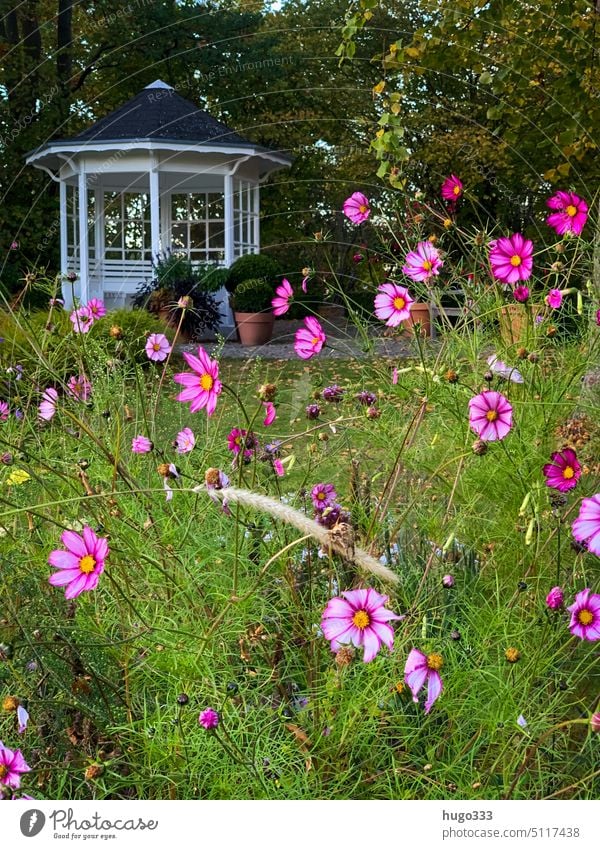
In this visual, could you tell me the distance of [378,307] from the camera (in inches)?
82.4

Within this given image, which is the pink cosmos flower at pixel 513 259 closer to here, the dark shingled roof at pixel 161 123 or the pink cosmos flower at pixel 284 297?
the pink cosmos flower at pixel 284 297

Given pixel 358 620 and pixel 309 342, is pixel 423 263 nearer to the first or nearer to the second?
pixel 309 342

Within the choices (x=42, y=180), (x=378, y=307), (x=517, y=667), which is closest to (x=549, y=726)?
(x=517, y=667)

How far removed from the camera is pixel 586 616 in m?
1.42

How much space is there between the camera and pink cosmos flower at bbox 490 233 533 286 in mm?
2006

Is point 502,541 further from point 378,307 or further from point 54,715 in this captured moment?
point 54,715

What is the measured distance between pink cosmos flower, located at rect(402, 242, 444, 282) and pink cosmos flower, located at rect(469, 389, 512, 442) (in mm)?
591

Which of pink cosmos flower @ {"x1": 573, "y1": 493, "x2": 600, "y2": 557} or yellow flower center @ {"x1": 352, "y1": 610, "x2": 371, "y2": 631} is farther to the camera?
pink cosmos flower @ {"x1": 573, "y1": 493, "x2": 600, "y2": 557}

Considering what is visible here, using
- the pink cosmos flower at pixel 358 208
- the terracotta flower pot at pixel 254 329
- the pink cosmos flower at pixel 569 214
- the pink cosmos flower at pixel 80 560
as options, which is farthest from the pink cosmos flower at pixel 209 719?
the terracotta flower pot at pixel 254 329

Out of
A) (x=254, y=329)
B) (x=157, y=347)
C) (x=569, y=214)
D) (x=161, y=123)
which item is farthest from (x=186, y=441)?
(x=161, y=123)

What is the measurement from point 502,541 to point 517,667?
562 mm

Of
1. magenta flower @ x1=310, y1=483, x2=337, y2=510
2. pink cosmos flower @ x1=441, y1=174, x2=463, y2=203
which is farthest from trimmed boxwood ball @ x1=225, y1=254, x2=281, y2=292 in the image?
magenta flower @ x1=310, y1=483, x2=337, y2=510

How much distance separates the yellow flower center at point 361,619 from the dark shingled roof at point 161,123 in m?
12.8

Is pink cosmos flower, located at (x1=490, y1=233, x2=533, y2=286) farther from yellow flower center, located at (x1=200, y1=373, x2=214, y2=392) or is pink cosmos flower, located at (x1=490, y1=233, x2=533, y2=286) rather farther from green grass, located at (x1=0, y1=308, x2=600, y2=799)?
yellow flower center, located at (x1=200, y1=373, x2=214, y2=392)
